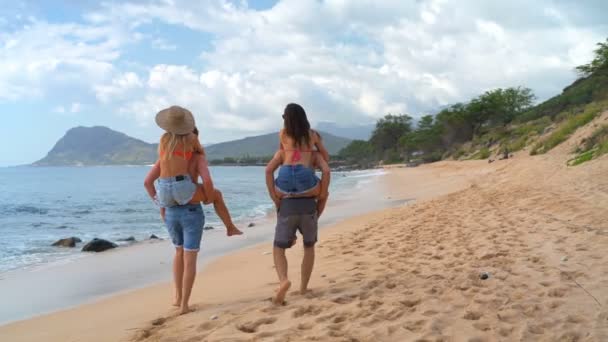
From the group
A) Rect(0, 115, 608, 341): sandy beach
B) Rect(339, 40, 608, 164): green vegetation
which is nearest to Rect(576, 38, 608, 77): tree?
Rect(339, 40, 608, 164): green vegetation

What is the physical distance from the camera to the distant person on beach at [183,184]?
156 inches

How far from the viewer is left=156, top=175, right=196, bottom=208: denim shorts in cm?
392

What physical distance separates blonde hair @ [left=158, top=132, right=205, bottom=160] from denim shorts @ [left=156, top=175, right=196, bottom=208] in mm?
207

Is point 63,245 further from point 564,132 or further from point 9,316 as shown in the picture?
point 564,132

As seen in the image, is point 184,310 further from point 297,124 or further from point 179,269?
point 297,124

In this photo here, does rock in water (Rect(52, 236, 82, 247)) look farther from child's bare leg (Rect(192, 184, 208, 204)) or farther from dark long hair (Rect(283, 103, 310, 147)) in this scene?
dark long hair (Rect(283, 103, 310, 147))

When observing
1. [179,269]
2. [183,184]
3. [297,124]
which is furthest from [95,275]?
[297,124]

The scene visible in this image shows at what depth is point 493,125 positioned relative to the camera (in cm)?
5709

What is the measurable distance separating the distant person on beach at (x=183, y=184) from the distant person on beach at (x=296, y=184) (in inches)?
23.0

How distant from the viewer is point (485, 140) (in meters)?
43.6

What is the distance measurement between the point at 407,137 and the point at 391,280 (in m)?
75.7

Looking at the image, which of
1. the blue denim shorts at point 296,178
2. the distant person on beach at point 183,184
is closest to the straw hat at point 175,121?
the distant person on beach at point 183,184

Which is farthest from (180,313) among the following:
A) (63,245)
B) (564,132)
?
(564,132)

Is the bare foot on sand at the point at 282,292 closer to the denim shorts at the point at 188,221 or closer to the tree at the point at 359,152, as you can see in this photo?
the denim shorts at the point at 188,221
